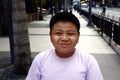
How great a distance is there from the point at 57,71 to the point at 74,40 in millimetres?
239

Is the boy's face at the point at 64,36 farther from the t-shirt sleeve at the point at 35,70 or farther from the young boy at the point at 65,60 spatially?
the t-shirt sleeve at the point at 35,70

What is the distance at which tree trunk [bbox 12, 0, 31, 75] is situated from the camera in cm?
754

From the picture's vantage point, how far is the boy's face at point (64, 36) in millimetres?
2279

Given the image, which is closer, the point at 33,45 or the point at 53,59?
the point at 53,59

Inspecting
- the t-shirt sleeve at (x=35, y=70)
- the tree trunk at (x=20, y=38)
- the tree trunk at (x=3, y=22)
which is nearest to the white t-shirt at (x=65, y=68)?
the t-shirt sleeve at (x=35, y=70)

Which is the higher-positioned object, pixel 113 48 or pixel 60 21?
pixel 60 21

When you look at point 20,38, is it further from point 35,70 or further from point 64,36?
point 64,36

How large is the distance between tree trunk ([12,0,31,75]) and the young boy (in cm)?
525

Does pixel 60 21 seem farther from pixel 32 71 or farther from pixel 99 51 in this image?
pixel 99 51

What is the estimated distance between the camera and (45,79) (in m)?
2.29

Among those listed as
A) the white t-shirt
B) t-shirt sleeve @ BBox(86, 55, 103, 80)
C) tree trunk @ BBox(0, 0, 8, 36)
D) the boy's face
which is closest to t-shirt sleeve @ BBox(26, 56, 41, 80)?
the white t-shirt

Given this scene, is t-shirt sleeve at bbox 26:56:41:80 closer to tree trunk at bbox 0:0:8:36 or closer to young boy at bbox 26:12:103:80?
young boy at bbox 26:12:103:80

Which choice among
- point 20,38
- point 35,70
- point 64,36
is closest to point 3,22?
point 20,38

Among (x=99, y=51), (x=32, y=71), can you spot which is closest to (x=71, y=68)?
(x=32, y=71)
